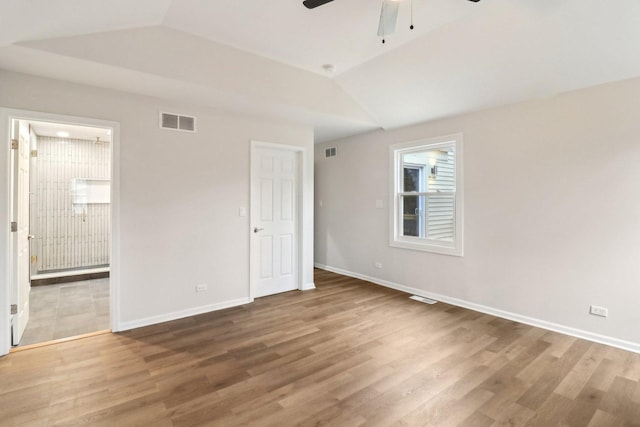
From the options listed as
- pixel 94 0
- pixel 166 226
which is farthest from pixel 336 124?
pixel 94 0

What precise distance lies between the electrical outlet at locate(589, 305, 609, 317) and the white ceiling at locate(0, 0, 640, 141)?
219 centimetres

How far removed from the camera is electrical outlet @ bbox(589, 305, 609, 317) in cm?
309

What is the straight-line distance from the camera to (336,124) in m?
4.68

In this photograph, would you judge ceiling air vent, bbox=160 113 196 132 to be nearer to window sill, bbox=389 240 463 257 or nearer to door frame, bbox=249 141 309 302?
door frame, bbox=249 141 309 302

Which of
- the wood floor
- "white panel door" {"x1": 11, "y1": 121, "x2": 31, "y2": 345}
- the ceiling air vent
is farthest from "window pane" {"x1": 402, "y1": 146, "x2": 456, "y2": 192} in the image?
"white panel door" {"x1": 11, "y1": 121, "x2": 31, "y2": 345}

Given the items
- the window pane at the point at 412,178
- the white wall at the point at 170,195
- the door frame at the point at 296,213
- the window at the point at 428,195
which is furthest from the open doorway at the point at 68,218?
the window pane at the point at 412,178

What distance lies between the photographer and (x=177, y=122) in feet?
12.0

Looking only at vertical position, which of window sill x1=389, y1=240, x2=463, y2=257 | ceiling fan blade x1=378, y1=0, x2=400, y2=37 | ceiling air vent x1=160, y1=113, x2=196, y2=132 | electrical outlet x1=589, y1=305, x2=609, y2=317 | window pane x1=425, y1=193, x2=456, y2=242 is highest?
ceiling fan blade x1=378, y1=0, x2=400, y2=37

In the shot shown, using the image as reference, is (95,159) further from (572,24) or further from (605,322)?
(605,322)

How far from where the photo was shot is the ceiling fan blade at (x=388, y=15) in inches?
84.0

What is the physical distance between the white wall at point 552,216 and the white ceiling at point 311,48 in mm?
292

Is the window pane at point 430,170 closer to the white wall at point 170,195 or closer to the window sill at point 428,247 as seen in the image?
the window sill at point 428,247

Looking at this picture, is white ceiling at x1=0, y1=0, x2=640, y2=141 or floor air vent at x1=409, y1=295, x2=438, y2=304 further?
floor air vent at x1=409, y1=295, x2=438, y2=304

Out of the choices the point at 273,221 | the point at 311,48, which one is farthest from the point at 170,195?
the point at 311,48
